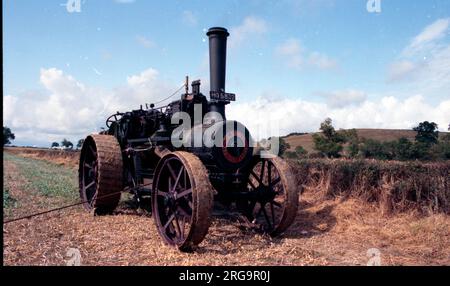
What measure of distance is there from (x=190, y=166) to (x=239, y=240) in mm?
1687

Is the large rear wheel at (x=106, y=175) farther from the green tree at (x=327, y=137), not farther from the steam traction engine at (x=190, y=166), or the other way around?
the green tree at (x=327, y=137)

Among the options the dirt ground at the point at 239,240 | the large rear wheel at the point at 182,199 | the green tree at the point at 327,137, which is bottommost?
the dirt ground at the point at 239,240

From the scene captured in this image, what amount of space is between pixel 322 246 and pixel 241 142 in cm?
213

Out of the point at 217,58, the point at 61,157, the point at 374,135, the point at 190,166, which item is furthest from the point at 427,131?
the point at 61,157

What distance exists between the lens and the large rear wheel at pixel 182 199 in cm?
507

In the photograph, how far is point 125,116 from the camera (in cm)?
886

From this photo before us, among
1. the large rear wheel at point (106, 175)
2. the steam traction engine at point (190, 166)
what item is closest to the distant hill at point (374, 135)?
the steam traction engine at point (190, 166)

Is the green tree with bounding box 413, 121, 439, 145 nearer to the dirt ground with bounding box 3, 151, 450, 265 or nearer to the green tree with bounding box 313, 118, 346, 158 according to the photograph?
the green tree with bounding box 313, 118, 346, 158

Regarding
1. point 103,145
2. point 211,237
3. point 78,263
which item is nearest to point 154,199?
point 211,237

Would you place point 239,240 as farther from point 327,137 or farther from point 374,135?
point 374,135

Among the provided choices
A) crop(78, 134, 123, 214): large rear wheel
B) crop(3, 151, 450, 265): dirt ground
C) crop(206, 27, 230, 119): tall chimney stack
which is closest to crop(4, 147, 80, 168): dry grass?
crop(78, 134, 123, 214): large rear wheel

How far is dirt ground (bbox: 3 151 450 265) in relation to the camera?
5.09m

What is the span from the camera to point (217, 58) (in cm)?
684

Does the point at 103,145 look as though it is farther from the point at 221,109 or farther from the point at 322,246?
the point at 322,246
